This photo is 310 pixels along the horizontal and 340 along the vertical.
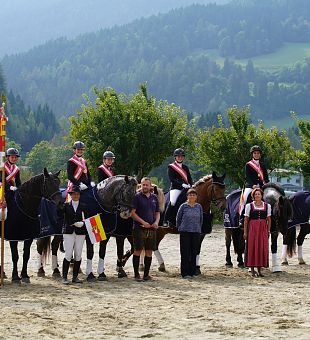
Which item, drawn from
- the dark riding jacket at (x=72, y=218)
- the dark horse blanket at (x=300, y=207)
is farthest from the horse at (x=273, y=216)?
the dark riding jacket at (x=72, y=218)

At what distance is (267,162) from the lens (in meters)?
37.5

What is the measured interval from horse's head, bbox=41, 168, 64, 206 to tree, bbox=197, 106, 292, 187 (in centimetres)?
2402

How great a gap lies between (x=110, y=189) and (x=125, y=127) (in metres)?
22.5

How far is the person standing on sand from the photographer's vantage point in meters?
14.3

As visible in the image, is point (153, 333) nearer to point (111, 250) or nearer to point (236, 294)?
point (236, 294)

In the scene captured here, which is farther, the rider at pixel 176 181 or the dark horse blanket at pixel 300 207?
the dark horse blanket at pixel 300 207

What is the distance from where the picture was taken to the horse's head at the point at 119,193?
45.5ft

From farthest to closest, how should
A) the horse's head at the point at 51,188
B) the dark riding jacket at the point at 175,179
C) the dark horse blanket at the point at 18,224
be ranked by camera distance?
1. the dark riding jacket at the point at 175,179
2. the dark horse blanket at the point at 18,224
3. the horse's head at the point at 51,188

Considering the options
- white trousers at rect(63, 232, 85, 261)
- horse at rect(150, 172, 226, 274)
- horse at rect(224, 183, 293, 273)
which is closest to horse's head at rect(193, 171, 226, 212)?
horse at rect(150, 172, 226, 274)

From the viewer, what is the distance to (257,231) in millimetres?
15258

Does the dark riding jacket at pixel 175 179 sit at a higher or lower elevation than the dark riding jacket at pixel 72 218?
higher

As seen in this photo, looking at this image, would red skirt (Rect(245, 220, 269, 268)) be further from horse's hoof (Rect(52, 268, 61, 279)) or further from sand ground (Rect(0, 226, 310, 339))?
horse's hoof (Rect(52, 268, 61, 279))

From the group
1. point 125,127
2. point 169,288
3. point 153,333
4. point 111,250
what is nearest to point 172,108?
point 125,127

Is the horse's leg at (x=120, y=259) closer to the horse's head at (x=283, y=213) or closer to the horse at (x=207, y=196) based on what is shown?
the horse at (x=207, y=196)
